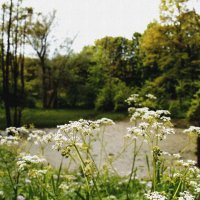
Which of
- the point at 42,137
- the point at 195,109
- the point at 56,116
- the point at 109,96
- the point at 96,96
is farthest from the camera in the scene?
the point at 96,96

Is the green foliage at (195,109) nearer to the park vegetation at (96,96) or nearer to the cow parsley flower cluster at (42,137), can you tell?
the park vegetation at (96,96)

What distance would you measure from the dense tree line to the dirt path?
1.17 metres

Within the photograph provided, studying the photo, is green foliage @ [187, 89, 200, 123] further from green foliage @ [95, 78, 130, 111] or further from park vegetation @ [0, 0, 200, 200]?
green foliage @ [95, 78, 130, 111]

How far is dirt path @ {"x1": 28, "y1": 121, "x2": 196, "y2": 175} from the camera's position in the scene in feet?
→ 35.7

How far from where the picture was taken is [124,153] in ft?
42.6

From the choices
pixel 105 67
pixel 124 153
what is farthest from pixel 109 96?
pixel 124 153

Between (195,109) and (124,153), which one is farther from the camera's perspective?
(124,153)

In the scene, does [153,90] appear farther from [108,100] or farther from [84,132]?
[84,132]

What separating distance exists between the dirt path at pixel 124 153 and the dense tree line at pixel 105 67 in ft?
3.84

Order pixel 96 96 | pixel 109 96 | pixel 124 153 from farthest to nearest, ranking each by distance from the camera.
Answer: pixel 96 96 → pixel 109 96 → pixel 124 153

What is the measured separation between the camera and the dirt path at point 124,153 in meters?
Result: 10.9

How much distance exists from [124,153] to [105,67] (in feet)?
51.9

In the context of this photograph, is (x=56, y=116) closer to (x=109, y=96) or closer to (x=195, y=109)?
(x=109, y=96)

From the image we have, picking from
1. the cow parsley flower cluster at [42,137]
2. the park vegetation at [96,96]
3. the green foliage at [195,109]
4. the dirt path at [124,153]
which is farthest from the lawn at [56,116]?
the cow parsley flower cluster at [42,137]
